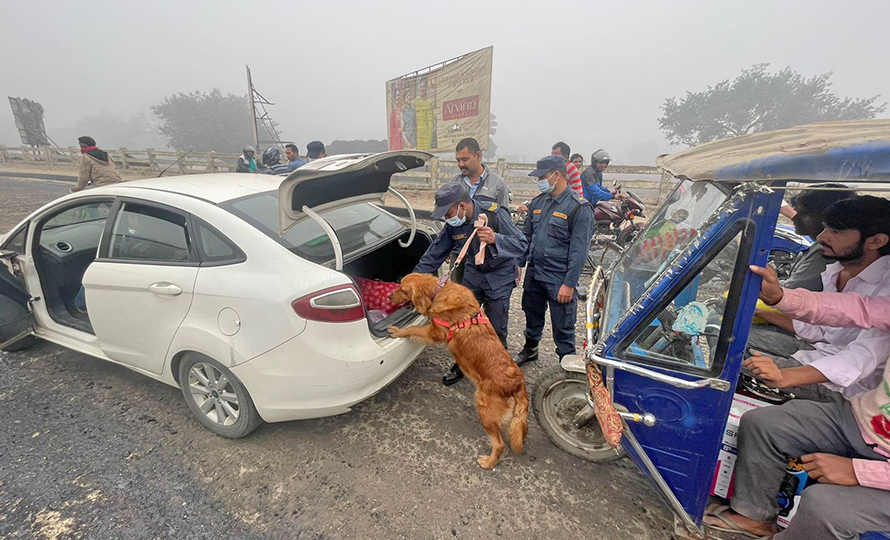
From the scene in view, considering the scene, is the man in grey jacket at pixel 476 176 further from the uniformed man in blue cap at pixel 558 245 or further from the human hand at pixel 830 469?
the human hand at pixel 830 469

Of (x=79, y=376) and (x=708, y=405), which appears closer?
(x=708, y=405)

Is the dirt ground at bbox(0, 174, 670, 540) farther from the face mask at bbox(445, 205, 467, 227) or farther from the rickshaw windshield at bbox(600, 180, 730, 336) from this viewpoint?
the face mask at bbox(445, 205, 467, 227)

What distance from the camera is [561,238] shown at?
110 inches

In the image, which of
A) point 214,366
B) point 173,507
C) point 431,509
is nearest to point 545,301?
point 431,509

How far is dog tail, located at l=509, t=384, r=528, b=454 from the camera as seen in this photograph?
2.12 metres

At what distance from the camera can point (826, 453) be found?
1499mm

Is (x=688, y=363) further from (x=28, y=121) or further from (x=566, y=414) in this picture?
(x=28, y=121)

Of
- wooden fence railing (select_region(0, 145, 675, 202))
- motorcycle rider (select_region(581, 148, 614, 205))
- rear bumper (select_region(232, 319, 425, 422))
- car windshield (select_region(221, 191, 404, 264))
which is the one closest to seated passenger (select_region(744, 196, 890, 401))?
rear bumper (select_region(232, 319, 425, 422))

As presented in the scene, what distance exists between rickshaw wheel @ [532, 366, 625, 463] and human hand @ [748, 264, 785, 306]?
3.51ft

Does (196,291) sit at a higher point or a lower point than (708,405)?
higher

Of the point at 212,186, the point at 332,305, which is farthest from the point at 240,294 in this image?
the point at 212,186

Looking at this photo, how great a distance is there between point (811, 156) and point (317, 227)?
99.5 inches

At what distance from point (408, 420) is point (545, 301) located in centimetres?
149

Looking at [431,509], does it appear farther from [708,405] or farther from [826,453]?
[826,453]
